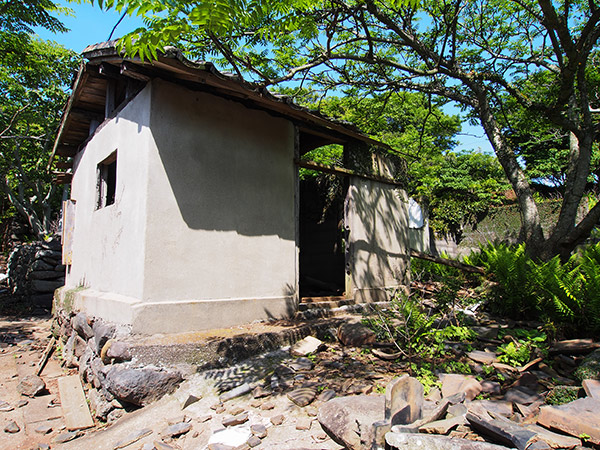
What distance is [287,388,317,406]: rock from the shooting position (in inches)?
139

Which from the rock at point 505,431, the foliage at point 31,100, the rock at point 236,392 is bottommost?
the rock at point 236,392

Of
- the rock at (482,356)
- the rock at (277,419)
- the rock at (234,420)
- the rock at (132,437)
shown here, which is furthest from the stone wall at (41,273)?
the rock at (482,356)

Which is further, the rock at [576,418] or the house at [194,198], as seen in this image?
the house at [194,198]

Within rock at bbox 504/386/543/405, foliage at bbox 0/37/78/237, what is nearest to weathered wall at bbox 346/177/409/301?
rock at bbox 504/386/543/405

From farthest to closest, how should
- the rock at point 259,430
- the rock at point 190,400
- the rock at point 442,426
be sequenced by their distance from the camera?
the rock at point 190,400 < the rock at point 259,430 < the rock at point 442,426

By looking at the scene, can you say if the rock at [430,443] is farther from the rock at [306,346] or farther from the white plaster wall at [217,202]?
the white plaster wall at [217,202]

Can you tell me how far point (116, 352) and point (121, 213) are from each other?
197 centimetres

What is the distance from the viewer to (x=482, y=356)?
4336 millimetres

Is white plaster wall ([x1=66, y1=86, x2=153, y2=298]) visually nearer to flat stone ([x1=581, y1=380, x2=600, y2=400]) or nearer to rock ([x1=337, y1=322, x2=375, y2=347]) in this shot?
rock ([x1=337, y1=322, x2=375, y2=347])

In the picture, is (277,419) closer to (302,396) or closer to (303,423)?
(303,423)

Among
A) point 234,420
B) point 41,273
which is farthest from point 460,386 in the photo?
point 41,273

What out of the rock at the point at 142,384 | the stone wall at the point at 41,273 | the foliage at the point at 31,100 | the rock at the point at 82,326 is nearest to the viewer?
the rock at the point at 142,384

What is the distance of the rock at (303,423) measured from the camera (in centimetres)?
314

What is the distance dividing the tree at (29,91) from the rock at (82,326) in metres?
6.90
